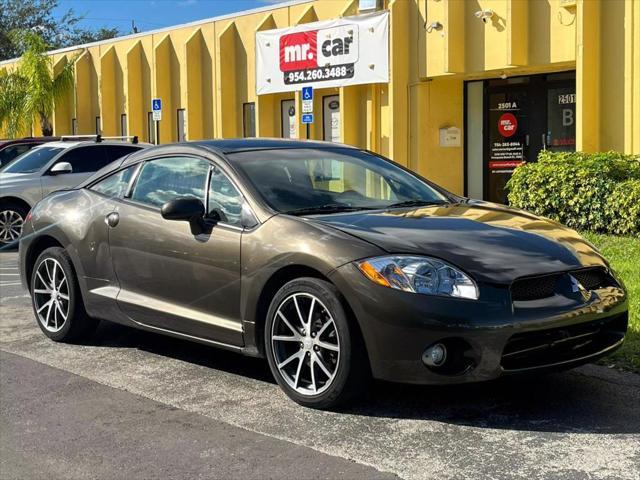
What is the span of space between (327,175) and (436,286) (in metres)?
1.60

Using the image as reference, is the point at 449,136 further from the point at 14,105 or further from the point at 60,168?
the point at 14,105

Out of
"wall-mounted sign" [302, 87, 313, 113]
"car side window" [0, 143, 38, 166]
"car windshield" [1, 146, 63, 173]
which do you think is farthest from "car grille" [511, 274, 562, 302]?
"car side window" [0, 143, 38, 166]

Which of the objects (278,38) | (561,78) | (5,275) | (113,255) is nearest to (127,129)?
(278,38)

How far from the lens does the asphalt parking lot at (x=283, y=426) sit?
396cm

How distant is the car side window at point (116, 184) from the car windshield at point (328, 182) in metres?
1.07

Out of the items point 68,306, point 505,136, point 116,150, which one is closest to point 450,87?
point 505,136

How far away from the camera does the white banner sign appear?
18.2 metres

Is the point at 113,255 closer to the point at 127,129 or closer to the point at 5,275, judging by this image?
the point at 5,275

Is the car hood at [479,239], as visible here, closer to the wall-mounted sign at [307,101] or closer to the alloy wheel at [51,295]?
the alloy wheel at [51,295]

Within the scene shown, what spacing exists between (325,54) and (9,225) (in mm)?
8581

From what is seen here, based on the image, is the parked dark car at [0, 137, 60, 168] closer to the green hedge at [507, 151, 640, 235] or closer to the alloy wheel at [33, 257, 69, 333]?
the green hedge at [507, 151, 640, 235]

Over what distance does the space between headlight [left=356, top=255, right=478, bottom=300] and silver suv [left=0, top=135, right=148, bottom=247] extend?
10048mm

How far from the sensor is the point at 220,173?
18.2 ft

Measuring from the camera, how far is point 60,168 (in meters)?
13.5
